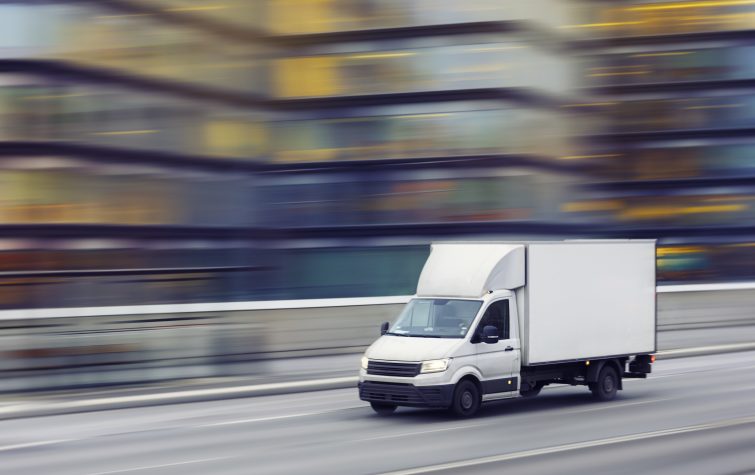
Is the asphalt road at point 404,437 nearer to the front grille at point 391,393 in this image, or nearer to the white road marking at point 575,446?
the white road marking at point 575,446

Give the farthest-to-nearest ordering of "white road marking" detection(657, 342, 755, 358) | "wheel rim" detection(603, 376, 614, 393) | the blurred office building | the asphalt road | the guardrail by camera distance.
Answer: the blurred office building → "white road marking" detection(657, 342, 755, 358) → the guardrail → "wheel rim" detection(603, 376, 614, 393) → the asphalt road

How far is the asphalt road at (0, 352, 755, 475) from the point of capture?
12.4 meters

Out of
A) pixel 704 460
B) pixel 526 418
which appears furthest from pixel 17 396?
pixel 704 460

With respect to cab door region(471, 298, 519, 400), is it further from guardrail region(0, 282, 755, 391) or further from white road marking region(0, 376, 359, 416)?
guardrail region(0, 282, 755, 391)

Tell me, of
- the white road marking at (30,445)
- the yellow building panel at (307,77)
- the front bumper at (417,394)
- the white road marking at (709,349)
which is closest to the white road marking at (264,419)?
the white road marking at (30,445)

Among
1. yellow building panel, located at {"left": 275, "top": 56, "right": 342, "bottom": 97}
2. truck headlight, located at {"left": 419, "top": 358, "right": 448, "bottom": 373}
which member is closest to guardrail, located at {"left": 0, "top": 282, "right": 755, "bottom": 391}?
truck headlight, located at {"left": 419, "top": 358, "right": 448, "bottom": 373}

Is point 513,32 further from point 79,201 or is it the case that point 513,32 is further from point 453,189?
point 79,201

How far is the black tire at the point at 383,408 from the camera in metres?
17.1

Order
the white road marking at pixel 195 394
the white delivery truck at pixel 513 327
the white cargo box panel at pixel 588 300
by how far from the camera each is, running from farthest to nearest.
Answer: the white road marking at pixel 195 394 → the white cargo box panel at pixel 588 300 → the white delivery truck at pixel 513 327

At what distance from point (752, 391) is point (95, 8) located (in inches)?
971

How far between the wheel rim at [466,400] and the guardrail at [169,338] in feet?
28.0

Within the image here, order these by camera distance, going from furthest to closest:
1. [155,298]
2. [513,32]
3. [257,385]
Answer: [513,32] → [155,298] → [257,385]

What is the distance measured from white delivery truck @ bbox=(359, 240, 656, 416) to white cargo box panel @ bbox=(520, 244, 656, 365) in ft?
0.06

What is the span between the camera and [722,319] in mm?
35281
